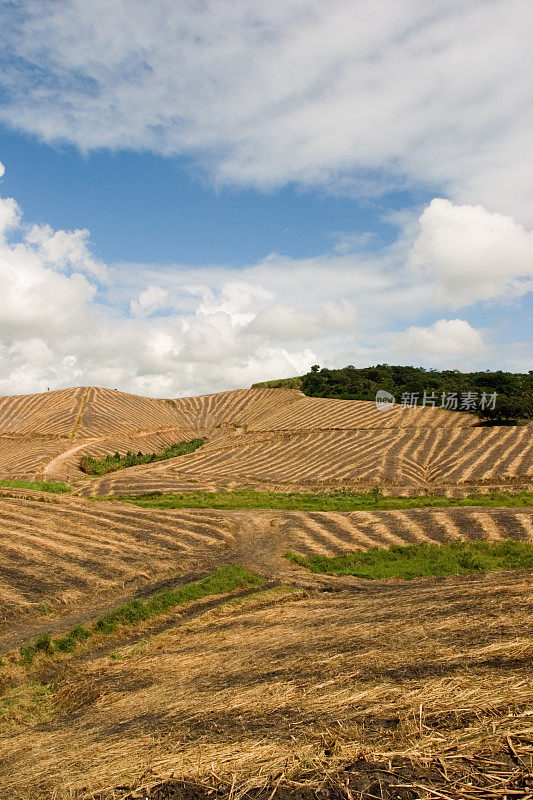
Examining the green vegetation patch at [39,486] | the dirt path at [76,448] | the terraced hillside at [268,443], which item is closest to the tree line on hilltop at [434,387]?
the terraced hillside at [268,443]

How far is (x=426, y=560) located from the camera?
67.9ft

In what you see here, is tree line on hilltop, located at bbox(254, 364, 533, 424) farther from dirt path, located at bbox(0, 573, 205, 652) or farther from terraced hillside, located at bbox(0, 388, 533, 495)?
dirt path, located at bbox(0, 573, 205, 652)

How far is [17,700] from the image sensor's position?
1024cm

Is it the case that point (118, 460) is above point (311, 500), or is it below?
above

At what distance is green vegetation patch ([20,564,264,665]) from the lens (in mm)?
12836

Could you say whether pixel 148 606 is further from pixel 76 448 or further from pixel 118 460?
pixel 76 448

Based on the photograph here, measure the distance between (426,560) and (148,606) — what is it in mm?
11219

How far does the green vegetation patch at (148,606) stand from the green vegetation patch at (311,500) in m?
14.3

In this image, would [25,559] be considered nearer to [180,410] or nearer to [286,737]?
[286,737]

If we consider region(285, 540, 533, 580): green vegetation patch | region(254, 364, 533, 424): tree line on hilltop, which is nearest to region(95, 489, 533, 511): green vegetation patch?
region(285, 540, 533, 580): green vegetation patch

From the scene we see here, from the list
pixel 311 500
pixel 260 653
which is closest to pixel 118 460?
pixel 311 500

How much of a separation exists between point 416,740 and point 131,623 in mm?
11168

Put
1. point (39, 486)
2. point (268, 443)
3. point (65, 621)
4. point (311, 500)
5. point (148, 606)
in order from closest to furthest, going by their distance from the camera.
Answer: point (65, 621), point (148, 606), point (311, 500), point (39, 486), point (268, 443)

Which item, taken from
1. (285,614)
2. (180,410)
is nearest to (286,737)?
(285,614)
